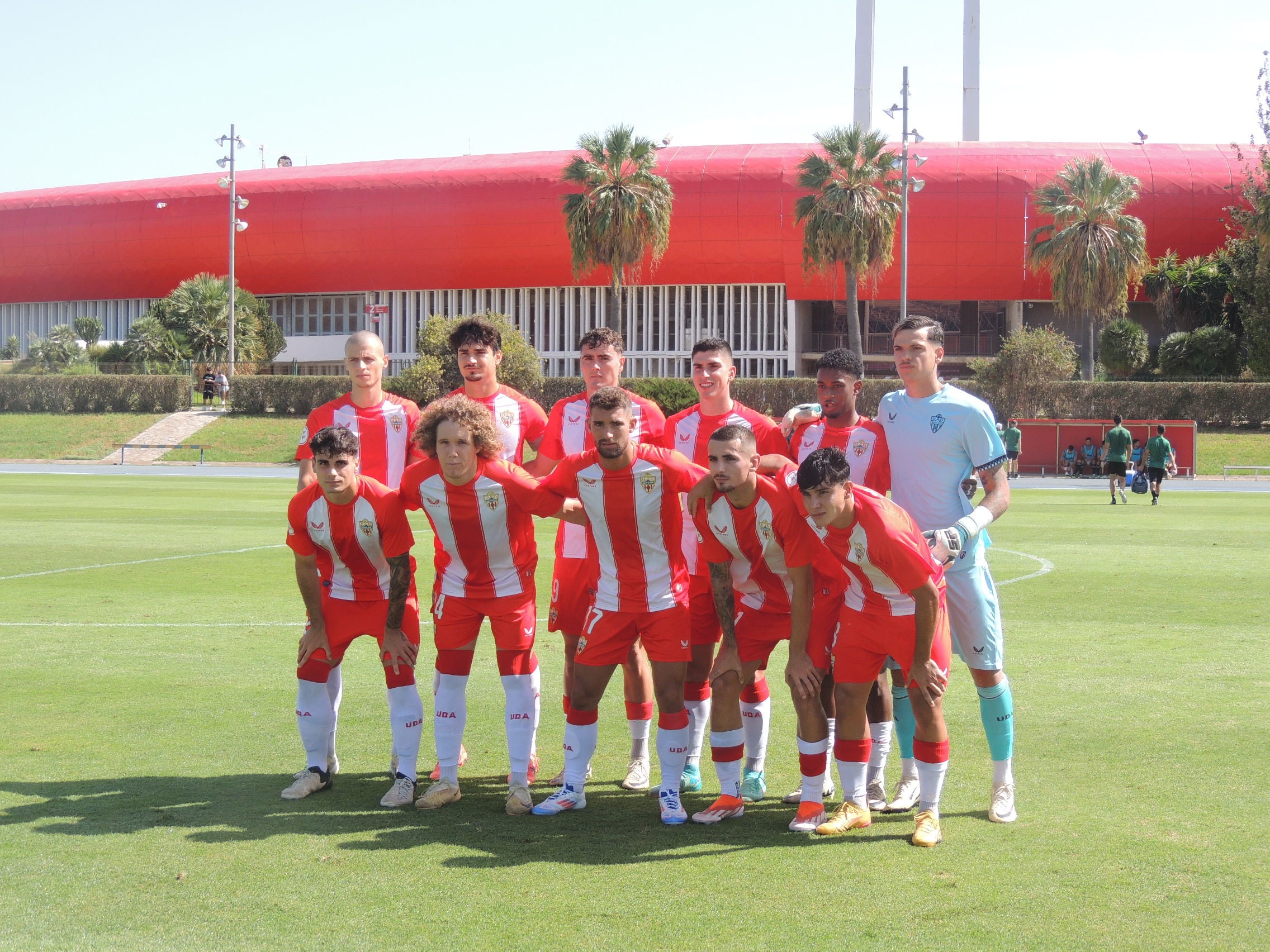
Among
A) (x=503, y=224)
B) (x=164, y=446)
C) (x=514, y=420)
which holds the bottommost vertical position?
(x=164, y=446)

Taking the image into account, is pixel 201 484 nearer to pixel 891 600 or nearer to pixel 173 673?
pixel 173 673

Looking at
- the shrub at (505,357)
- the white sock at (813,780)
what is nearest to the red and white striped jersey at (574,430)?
the white sock at (813,780)

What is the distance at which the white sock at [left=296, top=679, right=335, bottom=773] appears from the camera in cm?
657

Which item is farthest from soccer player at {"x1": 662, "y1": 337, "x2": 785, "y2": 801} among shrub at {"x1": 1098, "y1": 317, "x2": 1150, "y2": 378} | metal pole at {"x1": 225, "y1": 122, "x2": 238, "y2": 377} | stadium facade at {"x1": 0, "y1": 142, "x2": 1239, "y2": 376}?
shrub at {"x1": 1098, "y1": 317, "x2": 1150, "y2": 378}

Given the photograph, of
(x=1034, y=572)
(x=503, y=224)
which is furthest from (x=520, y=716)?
(x=503, y=224)

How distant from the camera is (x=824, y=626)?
20.2 ft

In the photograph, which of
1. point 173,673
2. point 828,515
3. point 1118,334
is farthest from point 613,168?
point 828,515

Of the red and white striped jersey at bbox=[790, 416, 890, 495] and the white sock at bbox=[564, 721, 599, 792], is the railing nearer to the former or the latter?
the red and white striped jersey at bbox=[790, 416, 890, 495]

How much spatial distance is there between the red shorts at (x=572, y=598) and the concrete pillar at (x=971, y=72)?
8057 cm

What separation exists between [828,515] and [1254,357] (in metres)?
56.9

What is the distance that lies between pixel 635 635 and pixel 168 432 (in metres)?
50.3

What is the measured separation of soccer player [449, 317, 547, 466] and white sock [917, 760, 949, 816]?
2864mm

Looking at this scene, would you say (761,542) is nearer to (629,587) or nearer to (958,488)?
(629,587)

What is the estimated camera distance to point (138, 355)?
63.0 meters
